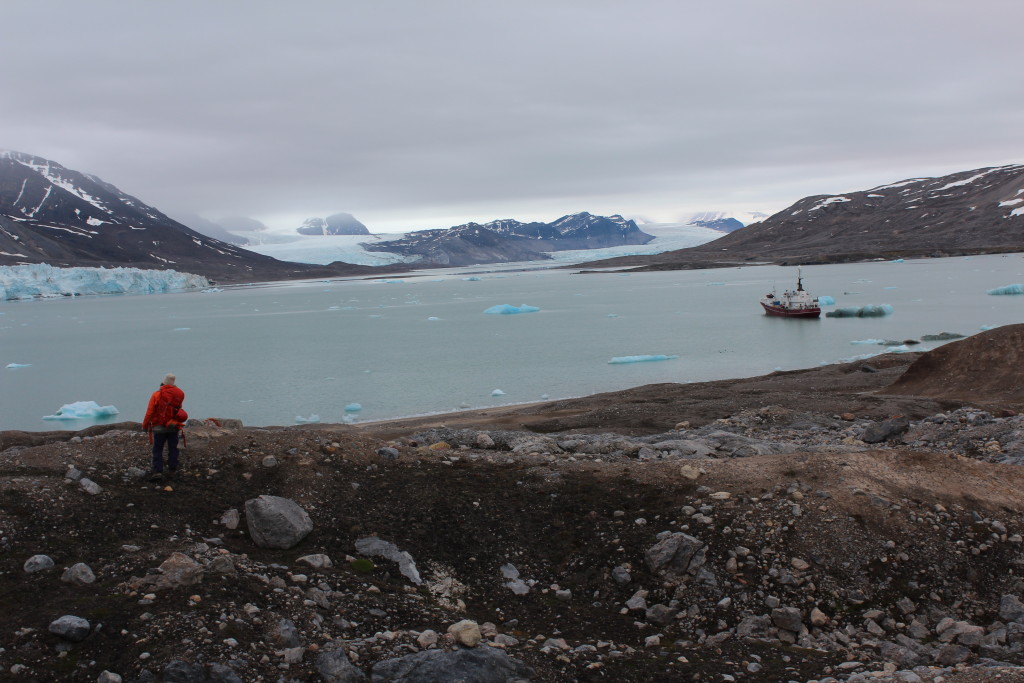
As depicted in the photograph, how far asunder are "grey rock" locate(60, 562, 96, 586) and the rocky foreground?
0.01 metres

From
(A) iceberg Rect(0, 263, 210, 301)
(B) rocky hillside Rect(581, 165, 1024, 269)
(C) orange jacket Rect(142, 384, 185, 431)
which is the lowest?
(C) orange jacket Rect(142, 384, 185, 431)

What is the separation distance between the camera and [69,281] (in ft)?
362

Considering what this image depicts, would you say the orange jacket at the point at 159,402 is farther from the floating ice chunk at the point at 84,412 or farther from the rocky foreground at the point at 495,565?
the floating ice chunk at the point at 84,412

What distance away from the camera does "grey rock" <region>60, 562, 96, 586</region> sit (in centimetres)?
646

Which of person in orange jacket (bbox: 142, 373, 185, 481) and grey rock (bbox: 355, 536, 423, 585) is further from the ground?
person in orange jacket (bbox: 142, 373, 185, 481)

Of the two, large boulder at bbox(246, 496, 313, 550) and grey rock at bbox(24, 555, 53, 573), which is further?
large boulder at bbox(246, 496, 313, 550)

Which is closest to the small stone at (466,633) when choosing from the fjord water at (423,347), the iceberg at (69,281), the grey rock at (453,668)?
the grey rock at (453,668)

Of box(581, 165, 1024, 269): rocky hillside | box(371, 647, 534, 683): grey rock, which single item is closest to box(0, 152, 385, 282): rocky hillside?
box(581, 165, 1024, 269): rocky hillside

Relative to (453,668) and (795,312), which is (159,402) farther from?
(795,312)

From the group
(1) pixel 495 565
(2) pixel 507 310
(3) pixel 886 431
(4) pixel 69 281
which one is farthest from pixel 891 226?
(1) pixel 495 565

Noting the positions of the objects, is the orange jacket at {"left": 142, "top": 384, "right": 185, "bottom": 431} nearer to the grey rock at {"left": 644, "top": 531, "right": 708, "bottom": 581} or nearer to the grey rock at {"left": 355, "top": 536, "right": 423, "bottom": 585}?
the grey rock at {"left": 355, "top": 536, "right": 423, "bottom": 585}

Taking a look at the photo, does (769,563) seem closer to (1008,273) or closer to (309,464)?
(309,464)

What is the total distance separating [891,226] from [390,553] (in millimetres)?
174920

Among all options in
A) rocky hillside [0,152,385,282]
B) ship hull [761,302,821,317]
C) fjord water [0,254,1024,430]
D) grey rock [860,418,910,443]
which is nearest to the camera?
grey rock [860,418,910,443]
